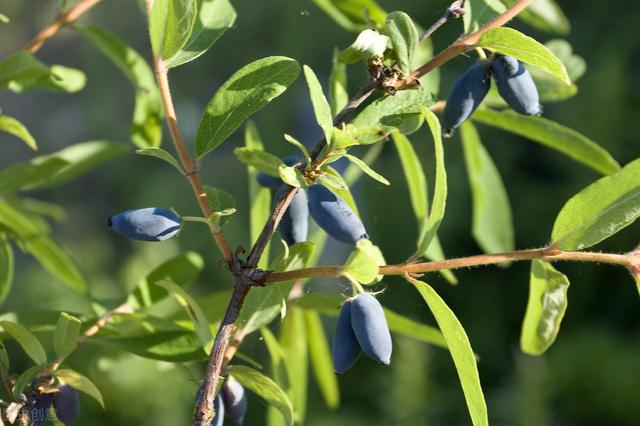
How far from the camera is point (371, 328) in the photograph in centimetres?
43

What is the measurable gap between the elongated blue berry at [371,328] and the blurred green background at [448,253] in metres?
1.20

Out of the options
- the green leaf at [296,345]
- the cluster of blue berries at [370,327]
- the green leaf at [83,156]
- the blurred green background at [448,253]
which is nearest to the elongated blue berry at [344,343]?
the cluster of blue berries at [370,327]

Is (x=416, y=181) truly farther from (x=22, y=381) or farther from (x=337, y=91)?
(x=22, y=381)

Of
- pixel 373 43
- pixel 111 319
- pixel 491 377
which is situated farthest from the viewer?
pixel 491 377

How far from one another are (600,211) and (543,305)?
66mm

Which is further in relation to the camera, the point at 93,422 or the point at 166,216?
the point at 93,422

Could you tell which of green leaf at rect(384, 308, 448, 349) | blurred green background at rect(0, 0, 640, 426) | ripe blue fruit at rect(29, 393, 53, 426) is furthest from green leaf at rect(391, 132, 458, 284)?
blurred green background at rect(0, 0, 640, 426)

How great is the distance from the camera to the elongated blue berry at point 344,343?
0.45m

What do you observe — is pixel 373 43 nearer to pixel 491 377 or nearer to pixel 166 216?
pixel 166 216

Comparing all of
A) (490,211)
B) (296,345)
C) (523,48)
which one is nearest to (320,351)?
(296,345)

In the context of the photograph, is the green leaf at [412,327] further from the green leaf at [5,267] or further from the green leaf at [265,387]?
the green leaf at [5,267]

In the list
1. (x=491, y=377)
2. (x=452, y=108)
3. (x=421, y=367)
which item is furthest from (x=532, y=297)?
(x=491, y=377)

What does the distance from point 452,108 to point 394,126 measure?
0.07m

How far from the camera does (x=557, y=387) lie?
2.34m
